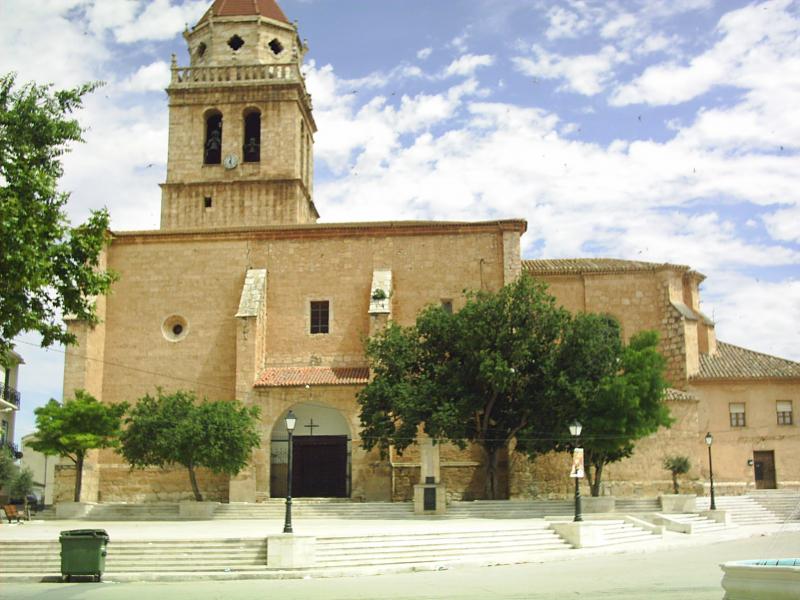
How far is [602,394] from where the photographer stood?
88.2 feet

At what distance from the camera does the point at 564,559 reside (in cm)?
1902

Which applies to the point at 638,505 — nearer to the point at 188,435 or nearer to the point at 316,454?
the point at 316,454

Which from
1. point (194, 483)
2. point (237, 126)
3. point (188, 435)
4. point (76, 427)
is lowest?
point (194, 483)

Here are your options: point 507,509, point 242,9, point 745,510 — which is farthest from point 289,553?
point 242,9

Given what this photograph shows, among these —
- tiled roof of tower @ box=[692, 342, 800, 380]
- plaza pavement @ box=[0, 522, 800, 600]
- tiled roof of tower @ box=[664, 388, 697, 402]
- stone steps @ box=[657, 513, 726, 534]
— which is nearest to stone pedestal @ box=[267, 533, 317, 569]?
plaza pavement @ box=[0, 522, 800, 600]

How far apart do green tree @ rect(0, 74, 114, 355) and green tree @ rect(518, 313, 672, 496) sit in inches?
616

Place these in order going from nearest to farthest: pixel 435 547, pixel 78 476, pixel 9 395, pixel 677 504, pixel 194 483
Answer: pixel 435 547, pixel 677 504, pixel 194 483, pixel 78 476, pixel 9 395

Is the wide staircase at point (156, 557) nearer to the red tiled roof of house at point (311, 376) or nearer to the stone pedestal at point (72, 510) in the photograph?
the stone pedestal at point (72, 510)

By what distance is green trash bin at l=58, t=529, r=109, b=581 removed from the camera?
1568 centimetres

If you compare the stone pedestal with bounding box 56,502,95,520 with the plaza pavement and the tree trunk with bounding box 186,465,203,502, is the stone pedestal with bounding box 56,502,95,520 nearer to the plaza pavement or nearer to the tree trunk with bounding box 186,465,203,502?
the tree trunk with bounding box 186,465,203,502

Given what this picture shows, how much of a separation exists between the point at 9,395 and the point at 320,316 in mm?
15519

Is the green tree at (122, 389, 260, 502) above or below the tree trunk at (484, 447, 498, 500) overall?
above

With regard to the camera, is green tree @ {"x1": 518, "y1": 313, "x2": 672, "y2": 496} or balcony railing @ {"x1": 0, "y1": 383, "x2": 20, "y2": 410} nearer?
green tree @ {"x1": 518, "y1": 313, "x2": 672, "y2": 496}

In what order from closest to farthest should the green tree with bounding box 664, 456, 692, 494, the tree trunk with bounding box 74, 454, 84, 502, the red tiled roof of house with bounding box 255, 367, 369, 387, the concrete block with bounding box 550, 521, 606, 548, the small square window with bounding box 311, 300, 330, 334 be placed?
the concrete block with bounding box 550, 521, 606, 548 → the tree trunk with bounding box 74, 454, 84, 502 → the red tiled roof of house with bounding box 255, 367, 369, 387 → the green tree with bounding box 664, 456, 692, 494 → the small square window with bounding box 311, 300, 330, 334
